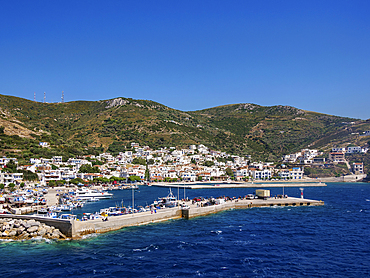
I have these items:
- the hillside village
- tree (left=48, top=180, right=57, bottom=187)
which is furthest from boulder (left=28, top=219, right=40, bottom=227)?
tree (left=48, top=180, right=57, bottom=187)

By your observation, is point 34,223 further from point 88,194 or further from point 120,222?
point 88,194

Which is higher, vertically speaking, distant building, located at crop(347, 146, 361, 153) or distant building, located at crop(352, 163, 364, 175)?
distant building, located at crop(347, 146, 361, 153)

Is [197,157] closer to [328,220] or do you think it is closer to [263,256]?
[328,220]

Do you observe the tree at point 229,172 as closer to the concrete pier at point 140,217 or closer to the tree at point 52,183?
the tree at point 52,183

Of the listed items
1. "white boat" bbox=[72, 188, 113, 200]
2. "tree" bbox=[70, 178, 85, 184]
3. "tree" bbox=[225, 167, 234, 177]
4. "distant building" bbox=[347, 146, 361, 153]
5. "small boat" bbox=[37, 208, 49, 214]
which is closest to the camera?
"small boat" bbox=[37, 208, 49, 214]

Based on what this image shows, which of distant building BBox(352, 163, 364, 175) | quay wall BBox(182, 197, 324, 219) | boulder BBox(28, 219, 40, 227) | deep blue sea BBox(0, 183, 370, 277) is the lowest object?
deep blue sea BBox(0, 183, 370, 277)

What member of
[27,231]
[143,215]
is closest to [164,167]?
[143,215]

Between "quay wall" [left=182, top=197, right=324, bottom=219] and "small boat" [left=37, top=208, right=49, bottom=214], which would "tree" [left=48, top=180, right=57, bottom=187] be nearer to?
"small boat" [left=37, top=208, right=49, bottom=214]
